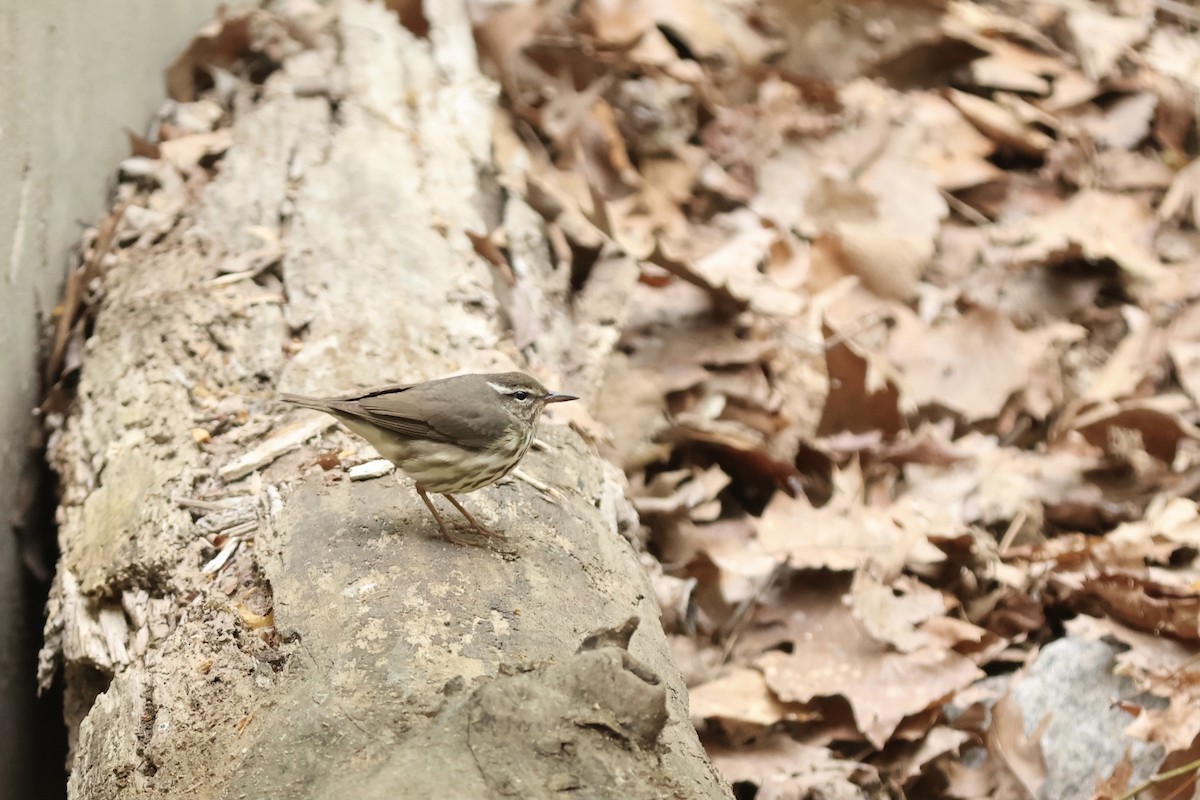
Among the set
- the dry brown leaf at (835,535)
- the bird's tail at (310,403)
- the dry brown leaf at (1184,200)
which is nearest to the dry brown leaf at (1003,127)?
the dry brown leaf at (1184,200)

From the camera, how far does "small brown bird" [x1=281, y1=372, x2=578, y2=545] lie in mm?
2928

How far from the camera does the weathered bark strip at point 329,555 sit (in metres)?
2.17

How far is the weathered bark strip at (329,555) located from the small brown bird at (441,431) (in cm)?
12

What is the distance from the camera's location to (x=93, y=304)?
13.5 ft

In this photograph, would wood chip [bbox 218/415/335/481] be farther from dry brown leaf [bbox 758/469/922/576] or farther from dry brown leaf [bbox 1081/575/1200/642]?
dry brown leaf [bbox 1081/575/1200/642]

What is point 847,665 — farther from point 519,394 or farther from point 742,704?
point 519,394

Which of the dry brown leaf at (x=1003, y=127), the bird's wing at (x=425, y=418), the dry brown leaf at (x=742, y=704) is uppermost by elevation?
the bird's wing at (x=425, y=418)

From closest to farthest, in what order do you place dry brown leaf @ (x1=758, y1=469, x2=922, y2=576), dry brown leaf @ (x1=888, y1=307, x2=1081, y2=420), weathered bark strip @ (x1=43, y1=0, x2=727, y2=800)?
weathered bark strip @ (x1=43, y1=0, x2=727, y2=800)
dry brown leaf @ (x1=758, y1=469, x2=922, y2=576)
dry brown leaf @ (x1=888, y1=307, x2=1081, y2=420)

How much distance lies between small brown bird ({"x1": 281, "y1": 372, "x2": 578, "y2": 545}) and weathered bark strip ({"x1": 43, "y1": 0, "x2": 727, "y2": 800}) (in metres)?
0.12

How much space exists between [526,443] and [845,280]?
2.92m

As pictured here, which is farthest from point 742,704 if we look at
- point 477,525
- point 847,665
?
point 477,525

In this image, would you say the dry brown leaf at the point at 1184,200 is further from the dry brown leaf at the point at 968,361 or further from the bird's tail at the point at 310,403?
the bird's tail at the point at 310,403

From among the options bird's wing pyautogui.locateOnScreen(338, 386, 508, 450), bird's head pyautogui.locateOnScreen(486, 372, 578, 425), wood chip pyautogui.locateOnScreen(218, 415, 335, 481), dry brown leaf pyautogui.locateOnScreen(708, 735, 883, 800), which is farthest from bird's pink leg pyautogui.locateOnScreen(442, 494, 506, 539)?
dry brown leaf pyautogui.locateOnScreen(708, 735, 883, 800)

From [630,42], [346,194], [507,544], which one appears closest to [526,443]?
[507,544]
